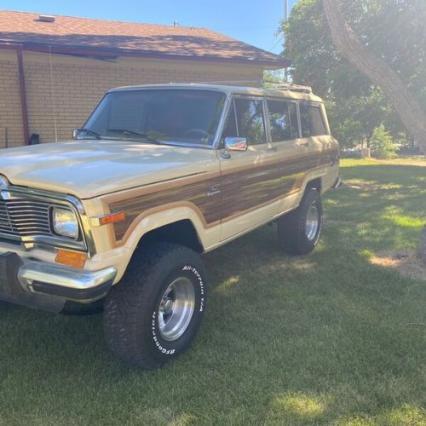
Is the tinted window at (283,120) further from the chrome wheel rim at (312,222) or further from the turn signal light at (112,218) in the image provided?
the turn signal light at (112,218)

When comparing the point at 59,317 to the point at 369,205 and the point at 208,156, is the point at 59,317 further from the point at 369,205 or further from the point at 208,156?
the point at 369,205

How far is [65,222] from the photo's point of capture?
116 inches

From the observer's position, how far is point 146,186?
321 cm

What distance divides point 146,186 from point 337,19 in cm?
389

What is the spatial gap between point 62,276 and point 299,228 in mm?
3737

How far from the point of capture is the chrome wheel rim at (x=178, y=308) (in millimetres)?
3637

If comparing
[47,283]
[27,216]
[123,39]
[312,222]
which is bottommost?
[312,222]

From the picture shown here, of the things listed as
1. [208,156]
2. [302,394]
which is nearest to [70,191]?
[208,156]

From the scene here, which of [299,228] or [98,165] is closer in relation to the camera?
[98,165]

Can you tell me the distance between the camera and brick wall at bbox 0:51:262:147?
9086 mm

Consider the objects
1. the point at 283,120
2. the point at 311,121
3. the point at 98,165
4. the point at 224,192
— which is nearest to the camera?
the point at 98,165

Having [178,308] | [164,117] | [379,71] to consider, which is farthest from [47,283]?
[379,71]

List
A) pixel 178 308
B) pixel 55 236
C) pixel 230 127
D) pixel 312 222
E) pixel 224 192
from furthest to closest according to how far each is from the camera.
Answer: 1. pixel 312 222
2. pixel 230 127
3. pixel 224 192
4. pixel 178 308
5. pixel 55 236

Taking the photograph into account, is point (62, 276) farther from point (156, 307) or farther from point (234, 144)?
point (234, 144)
